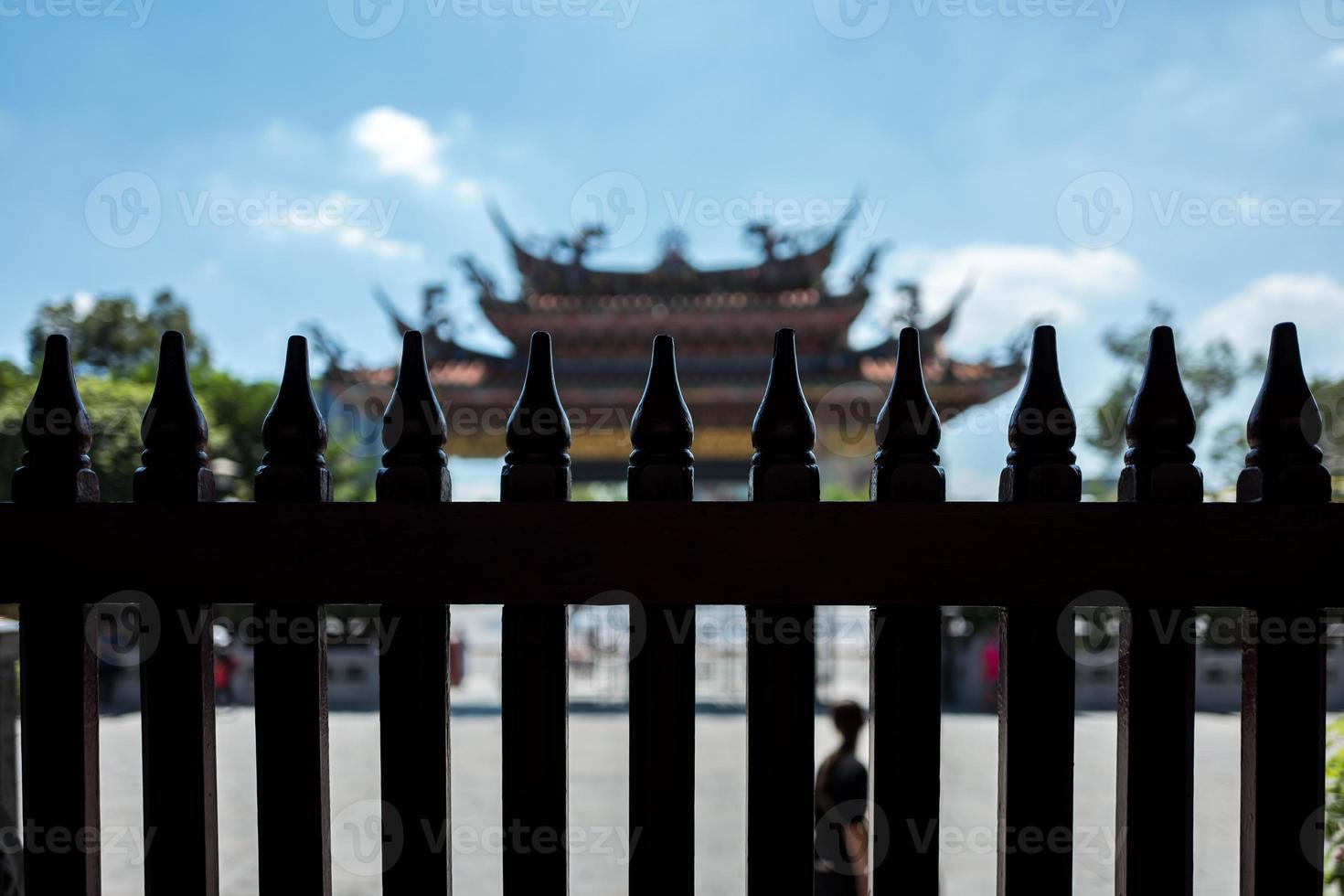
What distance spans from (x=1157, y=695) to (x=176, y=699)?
1.06 metres

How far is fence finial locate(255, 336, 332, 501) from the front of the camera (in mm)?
861

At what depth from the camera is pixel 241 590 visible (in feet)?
2.73

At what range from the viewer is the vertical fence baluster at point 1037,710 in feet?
2.75

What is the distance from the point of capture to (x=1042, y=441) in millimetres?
841

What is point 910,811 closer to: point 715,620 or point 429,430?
point 429,430

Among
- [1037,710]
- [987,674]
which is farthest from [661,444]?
[987,674]

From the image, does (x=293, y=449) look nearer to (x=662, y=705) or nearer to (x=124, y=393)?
(x=662, y=705)

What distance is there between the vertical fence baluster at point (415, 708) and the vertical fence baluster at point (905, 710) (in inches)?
18.4

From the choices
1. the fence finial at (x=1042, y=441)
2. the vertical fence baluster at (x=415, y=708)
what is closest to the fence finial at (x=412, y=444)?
the vertical fence baluster at (x=415, y=708)

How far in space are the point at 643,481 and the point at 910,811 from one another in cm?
45

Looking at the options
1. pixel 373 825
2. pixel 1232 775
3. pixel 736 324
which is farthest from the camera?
pixel 736 324

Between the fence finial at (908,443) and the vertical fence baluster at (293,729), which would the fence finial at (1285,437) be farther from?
the vertical fence baluster at (293,729)

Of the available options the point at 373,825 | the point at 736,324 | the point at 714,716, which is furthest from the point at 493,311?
the point at 373,825

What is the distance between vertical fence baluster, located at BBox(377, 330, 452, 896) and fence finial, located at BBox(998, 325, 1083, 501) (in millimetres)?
610
